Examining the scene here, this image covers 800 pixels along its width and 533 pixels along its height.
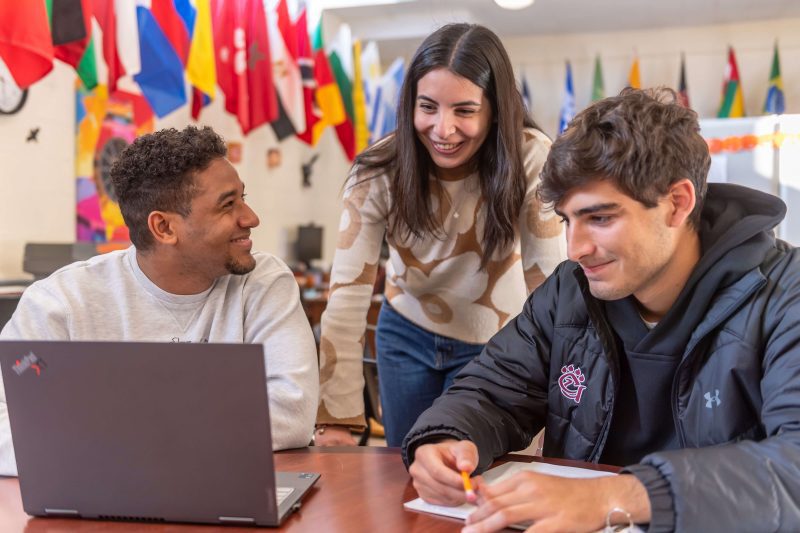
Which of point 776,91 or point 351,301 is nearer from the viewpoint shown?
point 351,301

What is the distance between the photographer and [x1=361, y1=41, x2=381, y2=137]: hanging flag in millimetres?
8297

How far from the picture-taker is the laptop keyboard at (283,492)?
3.60 feet

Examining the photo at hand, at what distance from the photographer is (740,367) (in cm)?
123

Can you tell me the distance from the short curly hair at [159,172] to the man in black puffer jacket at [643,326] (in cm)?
68

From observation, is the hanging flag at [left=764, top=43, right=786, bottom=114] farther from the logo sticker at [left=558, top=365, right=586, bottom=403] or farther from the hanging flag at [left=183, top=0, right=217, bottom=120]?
the logo sticker at [left=558, top=365, right=586, bottom=403]

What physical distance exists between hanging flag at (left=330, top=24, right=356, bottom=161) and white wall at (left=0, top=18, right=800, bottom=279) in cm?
49

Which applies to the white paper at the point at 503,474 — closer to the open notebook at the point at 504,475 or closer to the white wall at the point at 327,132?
the open notebook at the point at 504,475

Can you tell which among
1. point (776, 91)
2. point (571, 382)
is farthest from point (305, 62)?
point (571, 382)

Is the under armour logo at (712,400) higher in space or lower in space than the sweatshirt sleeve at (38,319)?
lower

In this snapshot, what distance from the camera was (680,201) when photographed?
52.0 inches

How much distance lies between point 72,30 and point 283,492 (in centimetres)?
364

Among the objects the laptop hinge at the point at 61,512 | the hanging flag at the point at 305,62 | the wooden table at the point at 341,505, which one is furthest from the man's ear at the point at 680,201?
the hanging flag at the point at 305,62

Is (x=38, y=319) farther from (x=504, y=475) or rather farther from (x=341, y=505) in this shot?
(x=504, y=475)

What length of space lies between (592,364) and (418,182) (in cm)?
71
